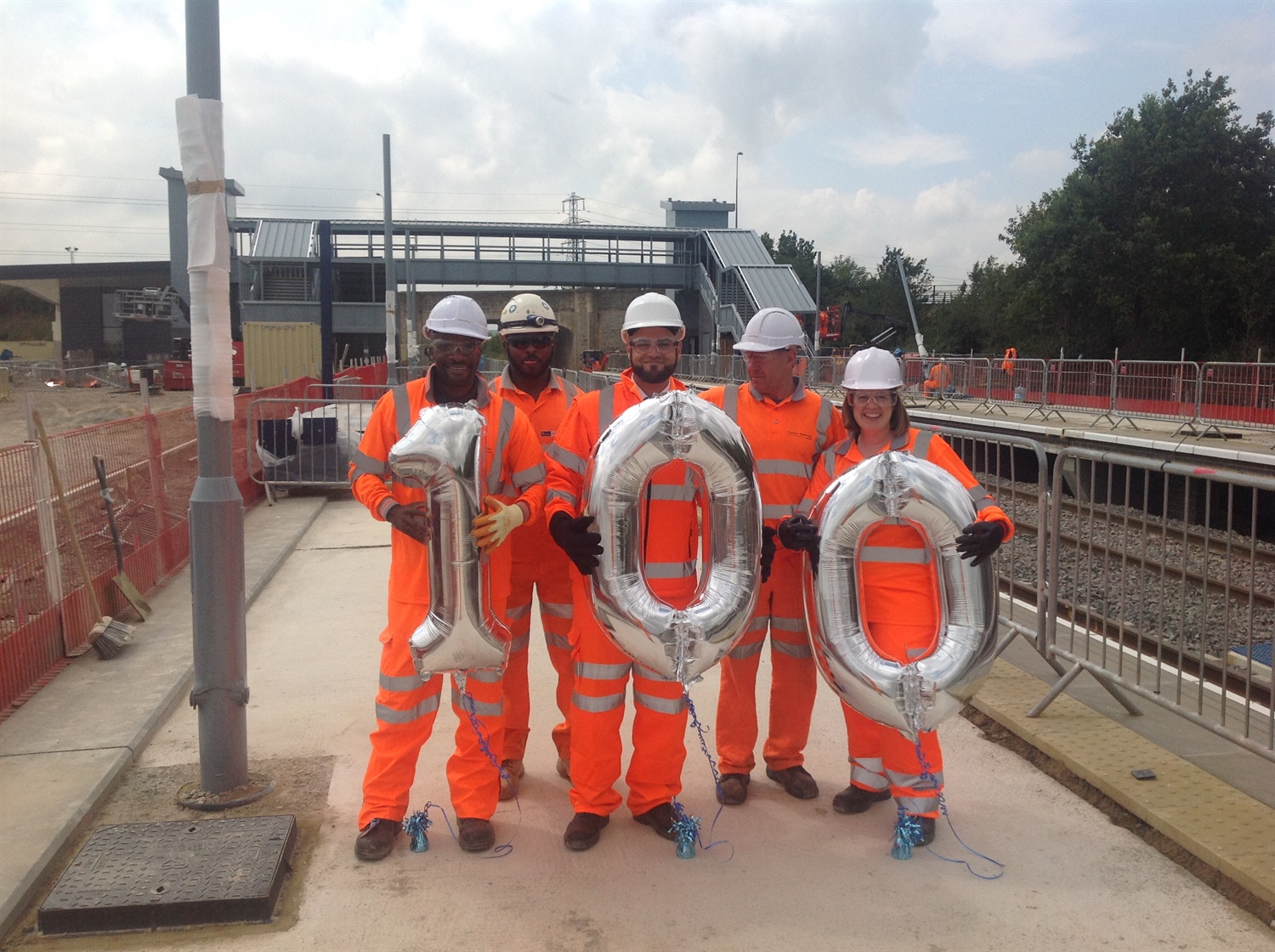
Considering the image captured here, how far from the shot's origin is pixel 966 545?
11.8ft

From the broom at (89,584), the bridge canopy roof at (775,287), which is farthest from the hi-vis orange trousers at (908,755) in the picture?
the bridge canopy roof at (775,287)

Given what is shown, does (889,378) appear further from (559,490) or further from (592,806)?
(592,806)

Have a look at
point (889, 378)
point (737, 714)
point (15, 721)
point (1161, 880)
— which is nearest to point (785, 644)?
point (737, 714)

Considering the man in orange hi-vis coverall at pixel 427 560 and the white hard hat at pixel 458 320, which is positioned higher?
the white hard hat at pixel 458 320

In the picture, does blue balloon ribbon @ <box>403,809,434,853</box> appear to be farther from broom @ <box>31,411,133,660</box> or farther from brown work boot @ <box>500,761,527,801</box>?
broom @ <box>31,411,133,660</box>

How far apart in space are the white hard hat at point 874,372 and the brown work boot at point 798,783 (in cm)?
161

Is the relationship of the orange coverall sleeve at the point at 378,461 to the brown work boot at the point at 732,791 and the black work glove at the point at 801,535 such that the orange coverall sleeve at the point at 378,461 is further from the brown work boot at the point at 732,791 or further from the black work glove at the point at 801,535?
the brown work boot at the point at 732,791

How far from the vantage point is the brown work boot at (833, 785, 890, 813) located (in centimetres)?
405

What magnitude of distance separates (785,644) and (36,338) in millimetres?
61250

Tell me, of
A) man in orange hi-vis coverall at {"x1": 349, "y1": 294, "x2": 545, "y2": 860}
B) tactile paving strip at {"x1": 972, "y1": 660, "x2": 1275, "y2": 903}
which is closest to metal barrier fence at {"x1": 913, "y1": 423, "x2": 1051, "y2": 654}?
tactile paving strip at {"x1": 972, "y1": 660, "x2": 1275, "y2": 903}

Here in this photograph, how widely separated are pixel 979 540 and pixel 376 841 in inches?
93.9

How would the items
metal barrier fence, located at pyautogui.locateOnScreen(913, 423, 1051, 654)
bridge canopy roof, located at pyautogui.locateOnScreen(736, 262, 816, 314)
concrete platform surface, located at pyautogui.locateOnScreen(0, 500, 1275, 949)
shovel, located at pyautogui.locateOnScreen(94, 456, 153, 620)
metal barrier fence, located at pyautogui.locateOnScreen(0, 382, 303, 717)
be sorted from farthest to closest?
bridge canopy roof, located at pyautogui.locateOnScreen(736, 262, 816, 314), shovel, located at pyautogui.locateOnScreen(94, 456, 153, 620), metal barrier fence, located at pyautogui.locateOnScreen(0, 382, 303, 717), metal barrier fence, located at pyautogui.locateOnScreen(913, 423, 1051, 654), concrete platform surface, located at pyautogui.locateOnScreen(0, 500, 1275, 949)

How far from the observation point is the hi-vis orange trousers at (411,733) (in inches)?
145

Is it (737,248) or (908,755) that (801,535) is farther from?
(737,248)
